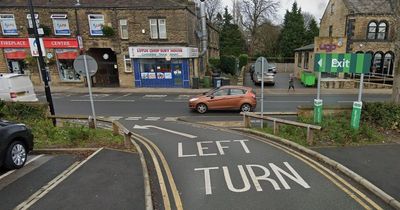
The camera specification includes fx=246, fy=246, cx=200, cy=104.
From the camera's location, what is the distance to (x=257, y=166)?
6027mm

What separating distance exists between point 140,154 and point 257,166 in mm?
3110

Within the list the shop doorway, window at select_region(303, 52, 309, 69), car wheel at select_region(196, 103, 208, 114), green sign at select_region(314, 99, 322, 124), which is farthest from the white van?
window at select_region(303, 52, 309, 69)

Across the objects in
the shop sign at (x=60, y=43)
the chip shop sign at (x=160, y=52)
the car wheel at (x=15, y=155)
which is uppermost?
the shop sign at (x=60, y=43)

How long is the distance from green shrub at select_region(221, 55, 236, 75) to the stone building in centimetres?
940

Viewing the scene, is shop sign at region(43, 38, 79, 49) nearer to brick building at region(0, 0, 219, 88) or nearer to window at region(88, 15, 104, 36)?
brick building at region(0, 0, 219, 88)

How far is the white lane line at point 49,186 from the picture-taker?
13.7 ft

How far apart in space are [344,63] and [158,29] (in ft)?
57.3

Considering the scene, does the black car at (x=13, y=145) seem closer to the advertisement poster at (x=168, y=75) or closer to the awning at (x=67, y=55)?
the advertisement poster at (x=168, y=75)

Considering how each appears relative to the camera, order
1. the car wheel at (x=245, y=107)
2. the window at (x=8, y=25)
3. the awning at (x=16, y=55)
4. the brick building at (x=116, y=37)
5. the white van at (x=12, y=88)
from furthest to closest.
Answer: the awning at (x=16, y=55) < the window at (x=8, y=25) < the brick building at (x=116, y=37) < the car wheel at (x=245, y=107) < the white van at (x=12, y=88)

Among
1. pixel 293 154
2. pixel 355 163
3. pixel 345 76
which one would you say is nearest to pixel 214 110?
pixel 293 154

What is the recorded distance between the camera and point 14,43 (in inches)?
922

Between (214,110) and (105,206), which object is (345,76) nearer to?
(214,110)

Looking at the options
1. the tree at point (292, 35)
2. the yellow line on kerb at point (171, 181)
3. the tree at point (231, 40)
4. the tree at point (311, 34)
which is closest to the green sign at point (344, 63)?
the yellow line on kerb at point (171, 181)

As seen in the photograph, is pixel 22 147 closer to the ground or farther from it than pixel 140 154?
farther from it
